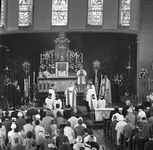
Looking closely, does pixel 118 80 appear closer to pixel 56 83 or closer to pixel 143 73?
pixel 143 73

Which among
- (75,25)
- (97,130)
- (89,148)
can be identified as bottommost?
(97,130)

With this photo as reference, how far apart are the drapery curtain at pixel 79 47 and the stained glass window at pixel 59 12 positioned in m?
1.28

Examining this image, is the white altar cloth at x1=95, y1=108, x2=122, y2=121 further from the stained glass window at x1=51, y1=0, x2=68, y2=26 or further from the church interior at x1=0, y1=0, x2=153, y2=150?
the stained glass window at x1=51, y1=0, x2=68, y2=26

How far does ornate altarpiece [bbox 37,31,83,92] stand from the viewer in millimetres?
30722

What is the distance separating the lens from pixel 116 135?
18.3 m

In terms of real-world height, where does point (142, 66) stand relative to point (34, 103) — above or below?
above

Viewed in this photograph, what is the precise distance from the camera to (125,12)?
33.7 metres

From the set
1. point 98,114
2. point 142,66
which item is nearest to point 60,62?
point 142,66

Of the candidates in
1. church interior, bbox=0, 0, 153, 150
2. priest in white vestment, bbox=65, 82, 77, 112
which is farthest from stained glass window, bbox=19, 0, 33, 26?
priest in white vestment, bbox=65, 82, 77, 112

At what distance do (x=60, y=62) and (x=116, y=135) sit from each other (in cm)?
1403

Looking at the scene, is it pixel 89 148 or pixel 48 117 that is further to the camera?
pixel 48 117

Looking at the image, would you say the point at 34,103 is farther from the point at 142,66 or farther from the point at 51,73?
the point at 142,66

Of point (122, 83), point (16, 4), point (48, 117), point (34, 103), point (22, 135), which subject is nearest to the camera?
point (22, 135)

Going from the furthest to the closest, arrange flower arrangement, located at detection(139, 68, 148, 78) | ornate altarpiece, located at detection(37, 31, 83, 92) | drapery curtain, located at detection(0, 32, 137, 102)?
drapery curtain, located at detection(0, 32, 137, 102) < ornate altarpiece, located at detection(37, 31, 83, 92) < flower arrangement, located at detection(139, 68, 148, 78)
